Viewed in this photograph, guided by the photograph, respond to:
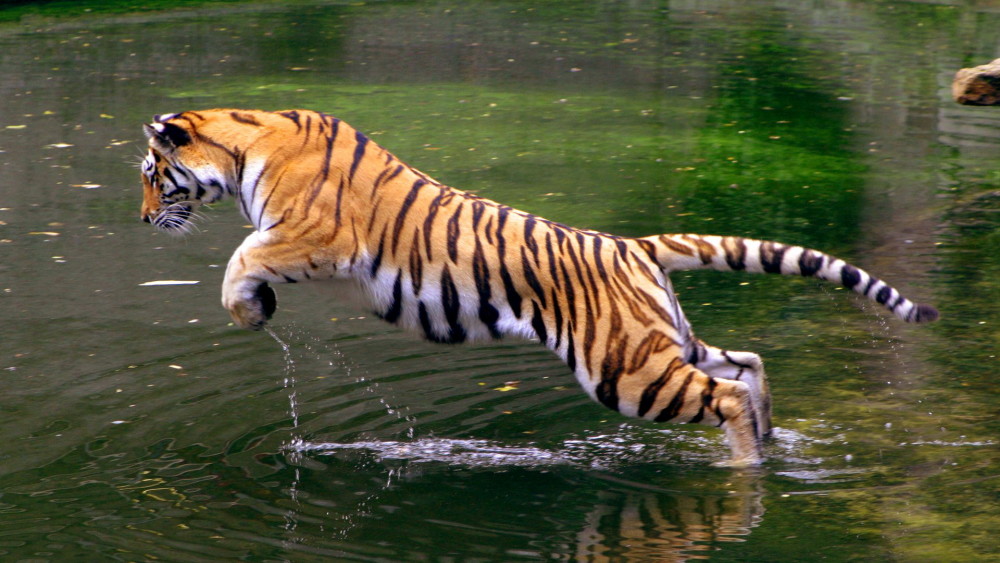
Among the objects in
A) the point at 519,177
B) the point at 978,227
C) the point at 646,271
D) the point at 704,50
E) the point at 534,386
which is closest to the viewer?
the point at 646,271

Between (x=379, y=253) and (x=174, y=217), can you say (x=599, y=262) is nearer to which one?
(x=379, y=253)

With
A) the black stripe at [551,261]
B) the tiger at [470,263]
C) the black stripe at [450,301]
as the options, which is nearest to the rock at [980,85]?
the tiger at [470,263]

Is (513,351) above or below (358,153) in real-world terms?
below

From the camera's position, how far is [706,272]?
25.7 ft

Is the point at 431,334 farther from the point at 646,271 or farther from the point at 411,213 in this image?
the point at 646,271

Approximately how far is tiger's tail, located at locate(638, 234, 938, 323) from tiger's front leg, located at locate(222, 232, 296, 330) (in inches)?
57.4

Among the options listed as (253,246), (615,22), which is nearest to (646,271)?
(253,246)

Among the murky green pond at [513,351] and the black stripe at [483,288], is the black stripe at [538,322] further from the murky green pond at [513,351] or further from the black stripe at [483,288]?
the murky green pond at [513,351]

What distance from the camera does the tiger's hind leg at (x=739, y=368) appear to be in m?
5.25

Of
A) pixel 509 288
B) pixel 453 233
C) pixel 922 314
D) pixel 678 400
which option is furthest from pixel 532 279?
pixel 922 314

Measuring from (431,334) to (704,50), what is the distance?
34.5 ft

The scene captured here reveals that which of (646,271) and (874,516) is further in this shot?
(646,271)

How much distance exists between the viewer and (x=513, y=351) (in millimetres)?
6508

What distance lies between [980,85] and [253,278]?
19.4 ft
